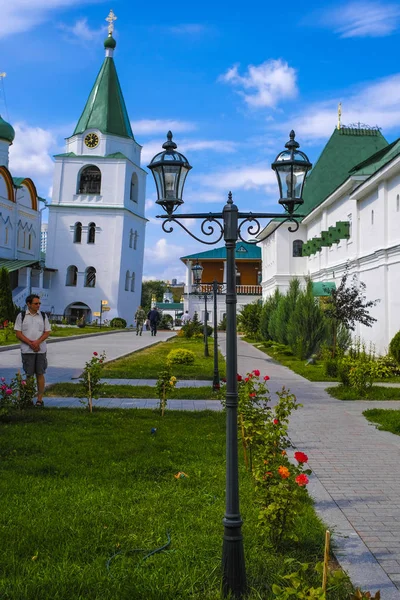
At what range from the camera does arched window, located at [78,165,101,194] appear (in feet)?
167

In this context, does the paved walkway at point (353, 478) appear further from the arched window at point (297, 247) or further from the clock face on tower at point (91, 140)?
the clock face on tower at point (91, 140)

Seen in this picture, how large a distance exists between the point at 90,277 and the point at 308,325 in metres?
33.8

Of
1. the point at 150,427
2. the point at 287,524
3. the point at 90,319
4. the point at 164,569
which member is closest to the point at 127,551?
the point at 164,569

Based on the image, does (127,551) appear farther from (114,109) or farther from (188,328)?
(114,109)

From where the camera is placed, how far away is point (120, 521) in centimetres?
423

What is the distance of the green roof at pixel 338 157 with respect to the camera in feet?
106

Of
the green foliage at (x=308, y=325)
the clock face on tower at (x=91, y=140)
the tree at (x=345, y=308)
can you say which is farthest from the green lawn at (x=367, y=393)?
the clock face on tower at (x=91, y=140)

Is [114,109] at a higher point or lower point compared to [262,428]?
higher

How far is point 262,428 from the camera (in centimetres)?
540

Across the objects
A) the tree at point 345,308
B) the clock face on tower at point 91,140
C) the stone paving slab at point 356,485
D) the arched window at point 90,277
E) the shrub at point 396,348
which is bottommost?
the stone paving slab at point 356,485

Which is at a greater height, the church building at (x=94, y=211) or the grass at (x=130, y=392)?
the church building at (x=94, y=211)

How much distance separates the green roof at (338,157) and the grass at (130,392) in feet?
75.1

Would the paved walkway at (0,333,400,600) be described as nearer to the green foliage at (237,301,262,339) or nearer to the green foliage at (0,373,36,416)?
the green foliage at (0,373,36,416)

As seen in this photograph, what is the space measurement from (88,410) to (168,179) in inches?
211
